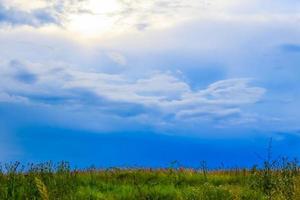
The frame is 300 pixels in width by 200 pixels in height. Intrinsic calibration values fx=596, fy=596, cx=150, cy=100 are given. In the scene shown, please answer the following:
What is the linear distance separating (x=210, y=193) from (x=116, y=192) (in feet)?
11.4

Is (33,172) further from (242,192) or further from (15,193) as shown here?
(242,192)

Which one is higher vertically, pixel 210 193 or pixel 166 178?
pixel 166 178

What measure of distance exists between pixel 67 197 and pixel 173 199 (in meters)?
3.04

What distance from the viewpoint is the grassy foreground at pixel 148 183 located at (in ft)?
55.6

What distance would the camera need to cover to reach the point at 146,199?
57.1 feet

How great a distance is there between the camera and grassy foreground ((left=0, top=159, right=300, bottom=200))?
16938 mm

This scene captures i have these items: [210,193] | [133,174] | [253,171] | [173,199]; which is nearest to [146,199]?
[173,199]

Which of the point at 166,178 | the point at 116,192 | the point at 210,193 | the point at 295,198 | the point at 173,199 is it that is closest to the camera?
the point at 295,198

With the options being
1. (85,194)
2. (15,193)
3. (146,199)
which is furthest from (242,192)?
(15,193)

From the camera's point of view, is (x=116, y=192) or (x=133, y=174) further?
(x=133, y=174)

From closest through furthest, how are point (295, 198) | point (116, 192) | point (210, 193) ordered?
point (295, 198) → point (210, 193) → point (116, 192)

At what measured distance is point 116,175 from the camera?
69.5 ft

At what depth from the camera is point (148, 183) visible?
65.2 ft

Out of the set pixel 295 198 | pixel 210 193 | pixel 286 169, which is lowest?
pixel 295 198
